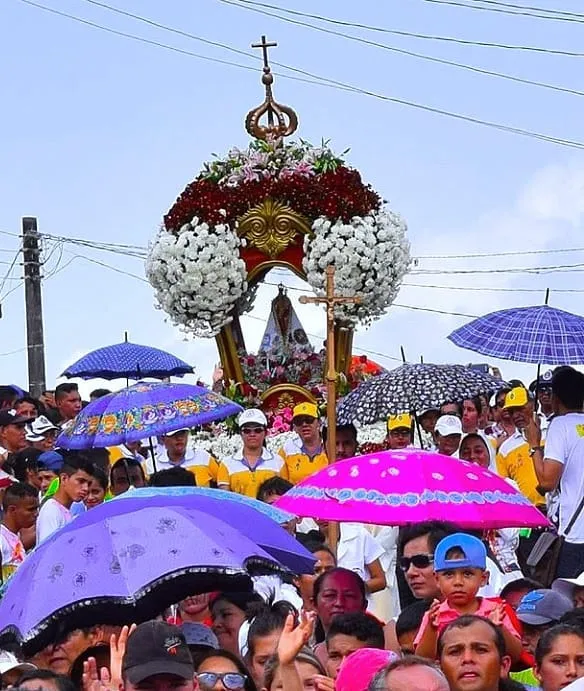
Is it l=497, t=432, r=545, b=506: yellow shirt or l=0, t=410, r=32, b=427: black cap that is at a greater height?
l=0, t=410, r=32, b=427: black cap

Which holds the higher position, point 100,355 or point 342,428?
point 100,355

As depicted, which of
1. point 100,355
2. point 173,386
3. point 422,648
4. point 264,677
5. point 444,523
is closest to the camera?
point 264,677

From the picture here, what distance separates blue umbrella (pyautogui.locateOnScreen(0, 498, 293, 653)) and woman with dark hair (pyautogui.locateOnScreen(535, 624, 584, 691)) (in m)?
1.19

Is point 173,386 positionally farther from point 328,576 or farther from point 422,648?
point 422,648

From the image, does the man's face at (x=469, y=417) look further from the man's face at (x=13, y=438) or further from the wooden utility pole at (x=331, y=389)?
the man's face at (x=13, y=438)

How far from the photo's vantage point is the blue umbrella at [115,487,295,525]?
7.24 m

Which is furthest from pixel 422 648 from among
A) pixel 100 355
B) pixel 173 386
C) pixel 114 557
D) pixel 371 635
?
pixel 100 355

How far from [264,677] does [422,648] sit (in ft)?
2.56

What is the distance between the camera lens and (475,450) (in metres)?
10.7

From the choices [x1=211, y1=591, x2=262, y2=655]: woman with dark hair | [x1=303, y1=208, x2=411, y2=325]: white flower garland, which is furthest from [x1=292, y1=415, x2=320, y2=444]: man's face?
[x1=211, y1=591, x2=262, y2=655]: woman with dark hair

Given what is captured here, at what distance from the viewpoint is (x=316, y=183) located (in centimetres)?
1573

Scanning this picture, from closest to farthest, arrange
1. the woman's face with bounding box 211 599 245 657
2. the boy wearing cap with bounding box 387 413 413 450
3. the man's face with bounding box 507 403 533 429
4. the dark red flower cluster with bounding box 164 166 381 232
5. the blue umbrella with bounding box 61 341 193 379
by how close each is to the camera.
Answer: the woman's face with bounding box 211 599 245 657
the boy wearing cap with bounding box 387 413 413 450
the man's face with bounding box 507 403 533 429
the blue umbrella with bounding box 61 341 193 379
the dark red flower cluster with bounding box 164 166 381 232

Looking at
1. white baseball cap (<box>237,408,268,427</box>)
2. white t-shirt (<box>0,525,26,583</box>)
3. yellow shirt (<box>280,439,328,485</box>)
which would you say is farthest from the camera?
yellow shirt (<box>280,439,328,485</box>)

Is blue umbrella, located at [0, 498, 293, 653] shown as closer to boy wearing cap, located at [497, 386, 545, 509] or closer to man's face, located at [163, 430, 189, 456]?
boy wearing cap, located at [497, 386, 545, 509]
